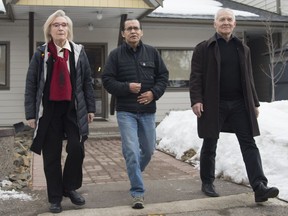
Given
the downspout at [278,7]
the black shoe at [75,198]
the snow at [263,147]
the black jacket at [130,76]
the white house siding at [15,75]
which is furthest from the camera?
the downspout at [278,7]

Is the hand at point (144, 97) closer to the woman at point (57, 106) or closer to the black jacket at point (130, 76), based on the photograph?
the black jacket at point (130, 76)

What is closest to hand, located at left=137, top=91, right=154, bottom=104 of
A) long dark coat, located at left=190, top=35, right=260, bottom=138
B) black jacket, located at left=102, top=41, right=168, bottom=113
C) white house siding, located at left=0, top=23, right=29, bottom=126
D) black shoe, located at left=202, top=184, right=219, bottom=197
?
black jacket, located at left=102, top=41, right=168, bottom=113

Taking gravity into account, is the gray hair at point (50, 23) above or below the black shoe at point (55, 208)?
above

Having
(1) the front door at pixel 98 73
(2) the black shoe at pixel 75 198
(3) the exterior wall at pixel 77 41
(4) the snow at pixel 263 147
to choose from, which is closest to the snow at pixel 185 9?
(3) the exterior wall at pixel 77 41

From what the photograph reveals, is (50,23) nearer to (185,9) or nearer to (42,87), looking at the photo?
(42,87)

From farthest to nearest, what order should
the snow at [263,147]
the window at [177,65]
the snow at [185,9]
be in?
the window at [177,65], the snow at [185,9], the snow at [263,147]

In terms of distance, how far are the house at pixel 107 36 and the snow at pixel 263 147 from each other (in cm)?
434

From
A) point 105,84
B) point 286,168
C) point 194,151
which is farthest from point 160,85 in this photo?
point 194,151

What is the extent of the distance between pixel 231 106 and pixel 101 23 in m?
8.47

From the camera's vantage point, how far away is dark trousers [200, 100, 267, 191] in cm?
446

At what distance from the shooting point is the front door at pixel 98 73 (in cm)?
1302

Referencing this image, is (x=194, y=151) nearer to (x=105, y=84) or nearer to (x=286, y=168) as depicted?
(x=286, y=168)

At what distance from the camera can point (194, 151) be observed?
722 cm

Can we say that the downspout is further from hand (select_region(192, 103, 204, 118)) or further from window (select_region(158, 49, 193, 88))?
hand (select_region(192, 103, 204, 118))
